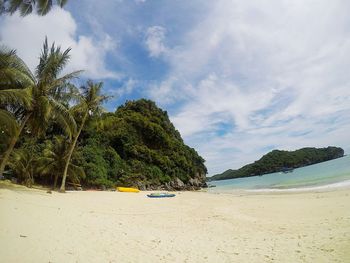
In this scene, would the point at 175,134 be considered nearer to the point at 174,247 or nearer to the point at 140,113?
the point at 140,113

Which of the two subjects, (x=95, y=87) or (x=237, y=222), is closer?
(x=237, y=222)

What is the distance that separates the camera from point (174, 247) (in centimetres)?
596

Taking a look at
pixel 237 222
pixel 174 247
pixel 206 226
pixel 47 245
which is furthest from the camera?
pixel 237 222

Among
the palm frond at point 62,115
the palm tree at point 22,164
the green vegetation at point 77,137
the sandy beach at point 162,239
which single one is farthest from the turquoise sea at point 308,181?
the palm tree at point 22,164

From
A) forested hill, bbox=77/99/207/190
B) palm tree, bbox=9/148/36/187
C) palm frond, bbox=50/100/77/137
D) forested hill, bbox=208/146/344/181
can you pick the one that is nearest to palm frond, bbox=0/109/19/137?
palm frond, bbox=50/100/77/137

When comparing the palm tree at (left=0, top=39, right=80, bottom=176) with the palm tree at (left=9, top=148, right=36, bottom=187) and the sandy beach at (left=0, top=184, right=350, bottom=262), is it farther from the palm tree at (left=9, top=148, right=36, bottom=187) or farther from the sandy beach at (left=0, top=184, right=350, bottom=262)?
the palm tree at (left=9, top=148, right=36, bottom=187)

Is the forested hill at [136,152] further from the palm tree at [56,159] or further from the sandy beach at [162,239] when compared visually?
the sandy beach at [162,239]

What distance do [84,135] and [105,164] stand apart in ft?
17.1

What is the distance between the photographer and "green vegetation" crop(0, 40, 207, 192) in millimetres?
12836

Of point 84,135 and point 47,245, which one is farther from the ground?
point 84,135

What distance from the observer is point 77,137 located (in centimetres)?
1958

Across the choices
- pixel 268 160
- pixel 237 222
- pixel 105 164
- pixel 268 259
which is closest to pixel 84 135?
pixel 105 164

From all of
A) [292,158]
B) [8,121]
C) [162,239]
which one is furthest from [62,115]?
[292,158]

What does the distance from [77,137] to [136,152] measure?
68.4 ft
